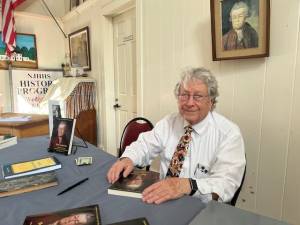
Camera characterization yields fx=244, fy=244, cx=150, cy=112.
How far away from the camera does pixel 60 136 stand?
164 cm

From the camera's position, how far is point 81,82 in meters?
3.53

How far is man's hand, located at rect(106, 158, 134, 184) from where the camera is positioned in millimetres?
1186

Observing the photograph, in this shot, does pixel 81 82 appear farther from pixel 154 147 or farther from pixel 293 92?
pixel 293 92

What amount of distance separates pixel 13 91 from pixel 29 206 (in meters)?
3.58

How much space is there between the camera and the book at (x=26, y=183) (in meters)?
1.07

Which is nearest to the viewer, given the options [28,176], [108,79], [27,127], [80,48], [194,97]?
[28,176]

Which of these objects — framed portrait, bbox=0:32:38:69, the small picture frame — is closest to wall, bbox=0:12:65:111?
framed portrait, bbox=0:32:38:69

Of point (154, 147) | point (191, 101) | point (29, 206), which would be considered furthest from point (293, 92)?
point (29, 206)

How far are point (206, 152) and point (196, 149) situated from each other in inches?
2.2

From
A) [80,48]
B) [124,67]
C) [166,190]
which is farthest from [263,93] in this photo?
[80,48]

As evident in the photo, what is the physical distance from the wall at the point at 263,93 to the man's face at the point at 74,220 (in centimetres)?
127

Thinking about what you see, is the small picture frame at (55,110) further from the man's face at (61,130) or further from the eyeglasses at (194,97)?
the eyeglasses at (194,97)

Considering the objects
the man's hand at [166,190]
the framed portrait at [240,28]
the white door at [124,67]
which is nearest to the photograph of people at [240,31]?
the framed portrait at [240,28]

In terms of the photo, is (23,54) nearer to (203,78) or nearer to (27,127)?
(27,127)
